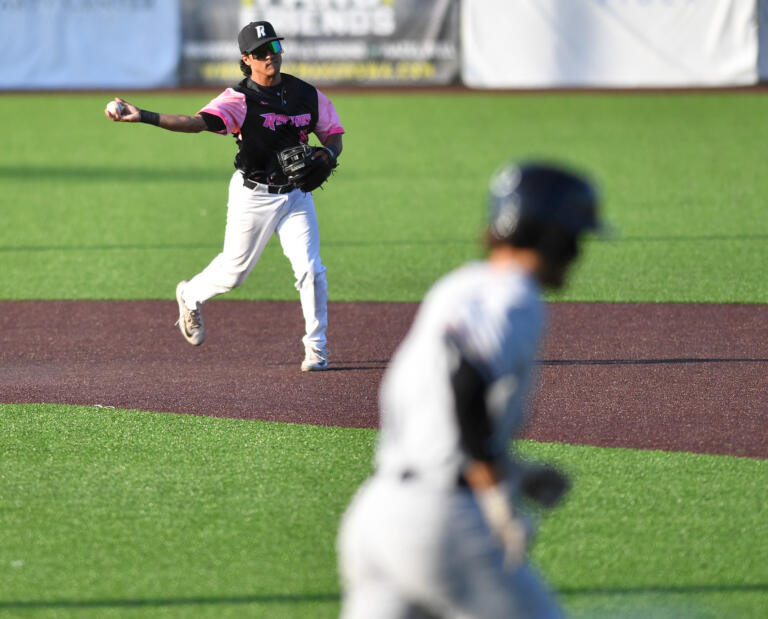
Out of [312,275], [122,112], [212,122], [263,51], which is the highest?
[263,51]

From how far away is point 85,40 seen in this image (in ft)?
99.8

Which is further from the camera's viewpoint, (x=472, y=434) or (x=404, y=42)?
(x=404, y=42)

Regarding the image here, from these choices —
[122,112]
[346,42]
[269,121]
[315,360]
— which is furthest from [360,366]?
[346,42]

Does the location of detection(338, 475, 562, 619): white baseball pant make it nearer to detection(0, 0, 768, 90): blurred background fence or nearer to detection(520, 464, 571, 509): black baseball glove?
detection(520, 464, 571, 509): black baseball glove

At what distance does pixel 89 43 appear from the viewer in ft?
99.8

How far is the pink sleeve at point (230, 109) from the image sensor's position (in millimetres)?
8914

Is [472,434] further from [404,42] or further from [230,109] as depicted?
[404,42]

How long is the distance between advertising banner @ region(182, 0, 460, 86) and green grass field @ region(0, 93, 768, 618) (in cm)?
90

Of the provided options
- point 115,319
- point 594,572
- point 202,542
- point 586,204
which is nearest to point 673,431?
point 594,572

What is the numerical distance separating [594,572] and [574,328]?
17.9 ft

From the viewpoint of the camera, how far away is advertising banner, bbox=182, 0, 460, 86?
1169 inches

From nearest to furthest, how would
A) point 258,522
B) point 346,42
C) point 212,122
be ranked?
point 258,522
point 212,122
point 346,42

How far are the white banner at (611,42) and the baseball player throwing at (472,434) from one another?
87.6 feet

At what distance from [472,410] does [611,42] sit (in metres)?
27.3
